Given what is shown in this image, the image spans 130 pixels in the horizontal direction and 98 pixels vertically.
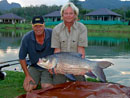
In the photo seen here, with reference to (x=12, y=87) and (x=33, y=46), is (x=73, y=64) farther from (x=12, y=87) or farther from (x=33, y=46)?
(x=12, y=87)

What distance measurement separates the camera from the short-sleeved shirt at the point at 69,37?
403 centimetres

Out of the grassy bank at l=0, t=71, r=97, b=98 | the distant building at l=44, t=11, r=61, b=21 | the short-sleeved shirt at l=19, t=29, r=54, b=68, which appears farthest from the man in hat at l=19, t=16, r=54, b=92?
the distant building at l=44, t=11, r=61, b=21

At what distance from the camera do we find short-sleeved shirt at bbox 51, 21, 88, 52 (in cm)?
403

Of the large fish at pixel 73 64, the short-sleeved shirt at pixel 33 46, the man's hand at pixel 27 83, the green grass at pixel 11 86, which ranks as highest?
the short-sleeved shirt at pixel 33 46

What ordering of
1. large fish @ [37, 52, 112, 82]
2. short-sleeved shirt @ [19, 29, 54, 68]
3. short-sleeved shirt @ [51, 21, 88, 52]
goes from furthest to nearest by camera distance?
1. short-sleeved shirt @ [19, 29, 54, 68]
2. short-sleeved shirt @ [51, 21, 88, 52]
3. large fish @ [37, 52, 112, 82]

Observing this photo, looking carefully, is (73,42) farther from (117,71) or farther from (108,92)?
(117,71)

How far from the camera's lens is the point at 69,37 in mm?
4027

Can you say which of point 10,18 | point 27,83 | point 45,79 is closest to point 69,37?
point 45,79

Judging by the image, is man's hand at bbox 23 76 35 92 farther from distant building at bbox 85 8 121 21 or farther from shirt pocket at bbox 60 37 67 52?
distant building at bbox 85 8 121 21

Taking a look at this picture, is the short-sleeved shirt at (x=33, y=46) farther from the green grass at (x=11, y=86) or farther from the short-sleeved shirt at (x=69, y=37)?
the green grass at (x=11, y=86)

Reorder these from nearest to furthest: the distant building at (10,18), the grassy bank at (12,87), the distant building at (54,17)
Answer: the grassy bank at (12,87), the distant building at (54,17), the distant building at (10,18)

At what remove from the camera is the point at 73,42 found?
13.3 ft

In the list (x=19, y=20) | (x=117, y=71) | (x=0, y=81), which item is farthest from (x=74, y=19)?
Answer: (x=19, y=20)

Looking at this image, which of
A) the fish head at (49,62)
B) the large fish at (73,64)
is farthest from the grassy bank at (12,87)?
the large fish at (73,64)
